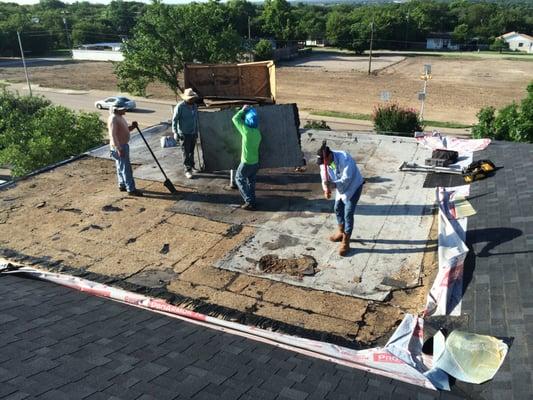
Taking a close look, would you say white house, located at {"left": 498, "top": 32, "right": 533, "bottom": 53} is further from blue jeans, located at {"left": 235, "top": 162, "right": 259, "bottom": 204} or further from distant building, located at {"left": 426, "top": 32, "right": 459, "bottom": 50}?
blue jeans, located at {"left": 235, "top": 162, "right": 259, "bottom": 204}

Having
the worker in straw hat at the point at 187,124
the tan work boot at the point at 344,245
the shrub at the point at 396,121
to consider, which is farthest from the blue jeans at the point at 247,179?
the shrub at the point at 396,121

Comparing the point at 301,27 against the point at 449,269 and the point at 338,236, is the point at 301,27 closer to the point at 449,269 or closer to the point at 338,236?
the point at 338,236

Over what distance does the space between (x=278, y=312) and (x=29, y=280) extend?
271cm

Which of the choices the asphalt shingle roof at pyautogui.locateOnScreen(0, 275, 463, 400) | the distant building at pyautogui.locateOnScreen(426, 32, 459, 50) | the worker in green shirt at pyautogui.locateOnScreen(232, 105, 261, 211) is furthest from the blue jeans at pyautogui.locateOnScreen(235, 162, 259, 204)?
the distant building at pyautogui.locateOnScreen(426, 32, 459, 50)

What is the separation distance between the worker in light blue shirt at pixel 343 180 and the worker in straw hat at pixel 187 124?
3.55 metres

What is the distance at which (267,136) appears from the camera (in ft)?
27.2

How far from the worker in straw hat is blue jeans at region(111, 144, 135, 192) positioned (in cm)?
111

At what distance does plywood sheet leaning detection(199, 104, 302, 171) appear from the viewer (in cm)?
830

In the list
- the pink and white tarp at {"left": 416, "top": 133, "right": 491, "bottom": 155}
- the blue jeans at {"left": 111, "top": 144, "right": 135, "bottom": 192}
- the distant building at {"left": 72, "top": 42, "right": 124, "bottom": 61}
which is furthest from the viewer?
the distant building at {"left": 72, "top": 42, "right": 124, "bottom": 61}

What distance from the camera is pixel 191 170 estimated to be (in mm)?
9328

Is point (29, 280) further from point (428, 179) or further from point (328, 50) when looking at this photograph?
point (328, 50)

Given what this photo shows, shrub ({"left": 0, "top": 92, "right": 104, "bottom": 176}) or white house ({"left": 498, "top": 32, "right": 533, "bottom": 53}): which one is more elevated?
white house ({"left": 498, "top": 32, "right": 533, "bottom": 53})

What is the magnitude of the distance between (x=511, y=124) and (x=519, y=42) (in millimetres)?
66193

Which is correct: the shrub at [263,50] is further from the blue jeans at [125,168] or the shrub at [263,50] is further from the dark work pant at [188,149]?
the blue jeans at [125,168]
